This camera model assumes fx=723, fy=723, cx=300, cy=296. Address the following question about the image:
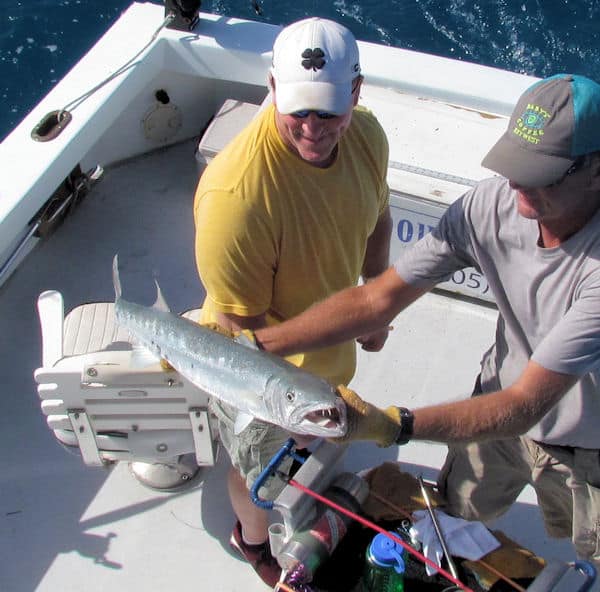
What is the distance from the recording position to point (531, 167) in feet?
5.94

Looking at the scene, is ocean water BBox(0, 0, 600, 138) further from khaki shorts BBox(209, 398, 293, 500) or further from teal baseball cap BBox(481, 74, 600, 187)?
teal baseball cap BBox(481, 74, 600, 187)

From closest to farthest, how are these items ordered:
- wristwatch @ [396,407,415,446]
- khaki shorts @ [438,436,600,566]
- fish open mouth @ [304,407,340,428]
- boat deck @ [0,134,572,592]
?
fish open mouth @ [304,407,340,428] → wristwatch @ [396,407,415,446] → khaki shorts @ [438,436,600,566] → boat deck @ [0,134,572,592]

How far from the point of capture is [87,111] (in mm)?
3744

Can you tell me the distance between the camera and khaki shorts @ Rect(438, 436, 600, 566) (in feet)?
7.48

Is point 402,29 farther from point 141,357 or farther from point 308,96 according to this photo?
point 141,357

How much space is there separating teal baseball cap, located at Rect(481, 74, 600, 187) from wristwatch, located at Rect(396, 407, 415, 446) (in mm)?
666

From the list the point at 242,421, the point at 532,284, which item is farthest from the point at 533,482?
the point at 242,421

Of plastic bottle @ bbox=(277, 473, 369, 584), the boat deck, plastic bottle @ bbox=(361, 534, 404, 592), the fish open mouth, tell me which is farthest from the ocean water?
plastic bottle @ bbox=(361, 534, 404, 592)

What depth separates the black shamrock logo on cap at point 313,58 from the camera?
2045 mm

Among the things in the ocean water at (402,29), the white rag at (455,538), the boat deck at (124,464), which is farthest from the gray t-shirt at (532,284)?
the ocean water at (402,29)

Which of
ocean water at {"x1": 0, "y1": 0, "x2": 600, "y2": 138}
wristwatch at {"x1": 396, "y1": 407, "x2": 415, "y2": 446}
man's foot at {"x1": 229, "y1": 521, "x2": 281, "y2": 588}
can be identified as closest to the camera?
wristwatch at {"x1": 396, "y1": 407, "x2": 415, "y2": 446}

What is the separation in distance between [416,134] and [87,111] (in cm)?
171

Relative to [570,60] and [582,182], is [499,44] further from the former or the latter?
[582,182]

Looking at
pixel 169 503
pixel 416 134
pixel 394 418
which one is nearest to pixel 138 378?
pixel 394 418
